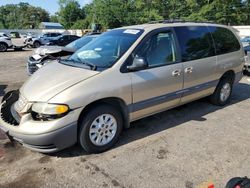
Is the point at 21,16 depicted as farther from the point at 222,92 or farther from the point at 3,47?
the point at 222,92

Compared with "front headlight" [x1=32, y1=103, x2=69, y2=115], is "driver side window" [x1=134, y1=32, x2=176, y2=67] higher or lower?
higher

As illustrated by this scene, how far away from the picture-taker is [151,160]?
3824mm

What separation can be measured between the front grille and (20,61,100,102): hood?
1.09 feet

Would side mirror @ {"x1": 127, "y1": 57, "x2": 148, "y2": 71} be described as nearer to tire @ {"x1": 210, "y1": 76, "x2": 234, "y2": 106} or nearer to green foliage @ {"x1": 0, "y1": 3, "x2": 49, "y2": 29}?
tire @ {"x1": 210, "y1": 76, "x2": 234, "y2": 106}

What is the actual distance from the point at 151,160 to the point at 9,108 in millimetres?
2216

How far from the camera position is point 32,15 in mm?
118812

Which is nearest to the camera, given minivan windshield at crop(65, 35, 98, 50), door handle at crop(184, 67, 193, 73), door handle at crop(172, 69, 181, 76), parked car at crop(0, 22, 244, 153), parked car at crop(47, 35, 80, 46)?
parked car at crop(0, 22, 244, 153)

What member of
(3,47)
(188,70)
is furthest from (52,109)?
(3,47)

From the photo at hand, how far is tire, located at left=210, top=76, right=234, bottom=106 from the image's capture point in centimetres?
599

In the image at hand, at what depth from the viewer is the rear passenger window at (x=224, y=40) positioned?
571cm

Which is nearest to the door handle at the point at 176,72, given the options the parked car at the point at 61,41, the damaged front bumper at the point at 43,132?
the damaged front bumper at the point at 43,132

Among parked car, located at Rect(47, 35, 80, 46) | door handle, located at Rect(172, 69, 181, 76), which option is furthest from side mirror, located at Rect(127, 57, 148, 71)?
parked car, located at Rect(47, 35, 80, 46)

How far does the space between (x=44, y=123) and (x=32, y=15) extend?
12644 cm

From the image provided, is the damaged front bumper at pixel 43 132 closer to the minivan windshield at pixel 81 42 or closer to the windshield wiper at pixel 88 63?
the windshield wiper at pixel 88 63
